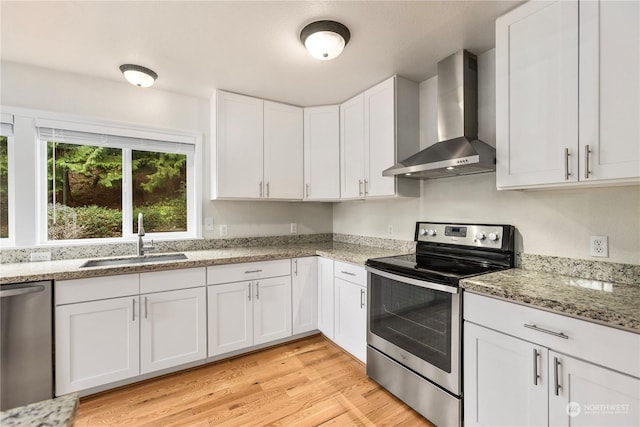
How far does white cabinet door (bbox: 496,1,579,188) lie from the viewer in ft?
4.62

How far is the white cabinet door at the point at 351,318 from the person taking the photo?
7.48 feet

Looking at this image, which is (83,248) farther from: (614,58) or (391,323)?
(614,58)

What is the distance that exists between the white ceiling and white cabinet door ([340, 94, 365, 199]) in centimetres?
28

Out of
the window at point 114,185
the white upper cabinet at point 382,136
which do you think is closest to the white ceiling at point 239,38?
the white upper cabinet at point 382,136

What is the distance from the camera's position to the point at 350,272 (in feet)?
7.88

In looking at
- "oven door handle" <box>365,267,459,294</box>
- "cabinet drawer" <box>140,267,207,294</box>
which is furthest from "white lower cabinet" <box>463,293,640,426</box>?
"cabinet drawer" <box>140,267,207,294</box>

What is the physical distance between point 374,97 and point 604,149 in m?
1.66

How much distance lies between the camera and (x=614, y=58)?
1271 millimetres

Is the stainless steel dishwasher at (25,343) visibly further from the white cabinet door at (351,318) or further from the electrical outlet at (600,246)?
the electrical outlet at (600,246)

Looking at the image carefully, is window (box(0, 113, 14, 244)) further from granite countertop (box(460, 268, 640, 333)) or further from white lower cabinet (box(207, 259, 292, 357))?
granite countertop (box(460, 268, 640, 333))

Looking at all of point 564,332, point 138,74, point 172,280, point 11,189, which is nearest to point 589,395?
point 564,332

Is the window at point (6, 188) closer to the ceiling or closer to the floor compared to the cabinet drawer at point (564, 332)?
closer to the ceiling

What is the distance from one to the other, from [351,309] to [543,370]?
135 centimetres

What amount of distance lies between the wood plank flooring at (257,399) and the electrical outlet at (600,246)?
1388 mm
